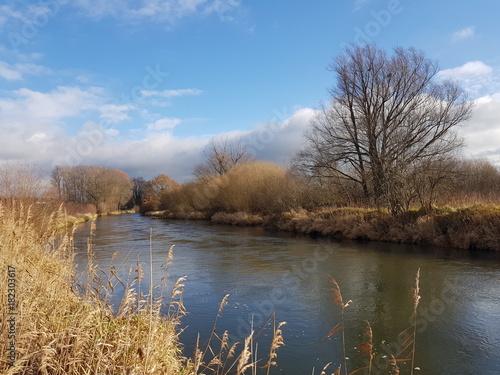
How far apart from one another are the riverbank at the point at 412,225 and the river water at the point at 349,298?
3.34 ft

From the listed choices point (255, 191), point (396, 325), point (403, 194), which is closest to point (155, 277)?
point (396, 325)

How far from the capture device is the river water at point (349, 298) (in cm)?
477

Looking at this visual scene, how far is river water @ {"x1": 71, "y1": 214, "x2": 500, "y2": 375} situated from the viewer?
4.77 m

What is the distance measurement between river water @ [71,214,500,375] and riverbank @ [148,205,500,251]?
1.02 metres

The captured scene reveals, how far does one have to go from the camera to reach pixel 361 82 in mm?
22766

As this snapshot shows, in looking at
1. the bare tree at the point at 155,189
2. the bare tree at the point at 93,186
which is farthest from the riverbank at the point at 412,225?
the bare tree at the point at 93,186

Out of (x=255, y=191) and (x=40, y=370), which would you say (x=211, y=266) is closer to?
(x=40, y=370)

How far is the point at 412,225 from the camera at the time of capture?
15.1 m

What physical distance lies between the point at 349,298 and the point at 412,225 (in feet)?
30.0

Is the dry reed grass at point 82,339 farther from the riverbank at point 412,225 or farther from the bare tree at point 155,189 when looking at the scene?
the bare tree at point 155,189

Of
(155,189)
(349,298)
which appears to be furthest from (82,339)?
(155,189)

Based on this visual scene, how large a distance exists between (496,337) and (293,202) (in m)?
19.7

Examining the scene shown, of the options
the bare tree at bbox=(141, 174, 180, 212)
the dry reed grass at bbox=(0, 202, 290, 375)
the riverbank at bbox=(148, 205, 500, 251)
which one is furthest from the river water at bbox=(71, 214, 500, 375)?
the bare tree at bbox=(141, 174, 180, 212)

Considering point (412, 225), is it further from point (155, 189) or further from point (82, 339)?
point (155, 189)
